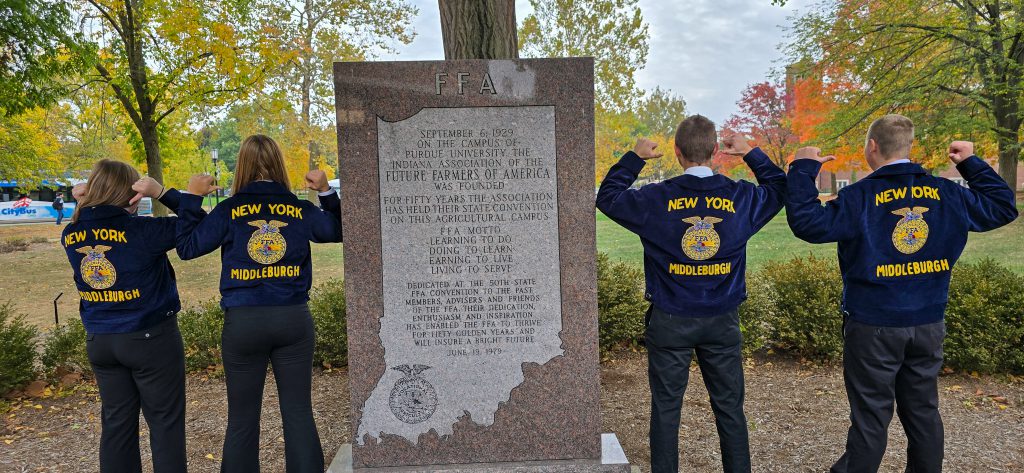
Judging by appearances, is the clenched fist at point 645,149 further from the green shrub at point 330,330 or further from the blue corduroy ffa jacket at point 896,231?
the green shrub at point 330,330

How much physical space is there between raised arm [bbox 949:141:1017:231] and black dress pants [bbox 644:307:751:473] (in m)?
1.39

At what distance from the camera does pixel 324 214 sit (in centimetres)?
344

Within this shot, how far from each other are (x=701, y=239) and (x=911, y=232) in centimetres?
107

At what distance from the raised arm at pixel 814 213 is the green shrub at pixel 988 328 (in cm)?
330

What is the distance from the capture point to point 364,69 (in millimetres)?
3369

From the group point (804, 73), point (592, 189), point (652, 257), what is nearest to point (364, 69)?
point (592, 189)

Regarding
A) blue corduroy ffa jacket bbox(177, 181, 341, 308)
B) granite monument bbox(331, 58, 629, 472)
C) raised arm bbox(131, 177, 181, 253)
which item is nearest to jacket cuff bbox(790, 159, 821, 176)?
granite monument bbox(331, 58, 629, 472)

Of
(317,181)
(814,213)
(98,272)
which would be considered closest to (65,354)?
(98,272)

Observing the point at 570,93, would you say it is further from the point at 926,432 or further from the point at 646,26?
the point at 646,26

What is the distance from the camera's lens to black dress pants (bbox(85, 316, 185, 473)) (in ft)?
10.6

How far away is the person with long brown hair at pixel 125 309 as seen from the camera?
10.6 feet

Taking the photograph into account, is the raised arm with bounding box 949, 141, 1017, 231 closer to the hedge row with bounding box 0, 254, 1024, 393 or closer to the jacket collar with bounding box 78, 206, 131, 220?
the hedge row with bounding box 0, 254, 1024, 393

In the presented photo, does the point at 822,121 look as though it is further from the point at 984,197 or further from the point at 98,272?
the point at 98,272

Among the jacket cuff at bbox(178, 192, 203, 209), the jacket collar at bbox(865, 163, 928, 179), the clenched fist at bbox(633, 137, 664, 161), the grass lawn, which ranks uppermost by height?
the clenched fist at bbox(633, 137, 664, 161)
